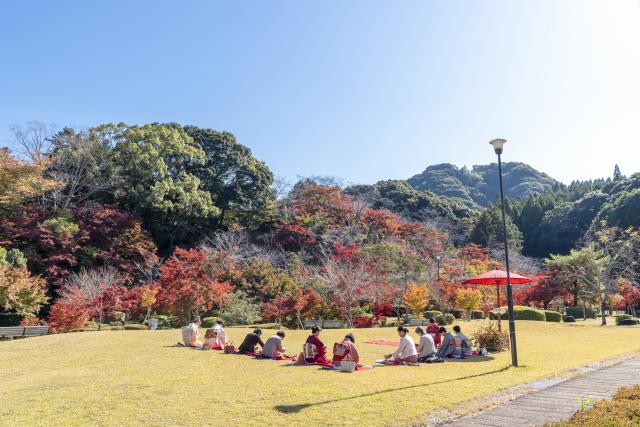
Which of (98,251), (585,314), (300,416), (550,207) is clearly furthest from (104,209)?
(550,207)

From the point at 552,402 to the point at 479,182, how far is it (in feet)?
373

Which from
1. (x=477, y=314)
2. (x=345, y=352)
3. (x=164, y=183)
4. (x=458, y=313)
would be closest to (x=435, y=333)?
(x=345, y=352)

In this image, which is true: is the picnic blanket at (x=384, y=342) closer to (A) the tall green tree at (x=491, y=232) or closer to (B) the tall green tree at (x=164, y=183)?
(B) the tall green tree at (x=164, y=183)

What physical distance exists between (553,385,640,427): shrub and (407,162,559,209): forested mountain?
316 ft

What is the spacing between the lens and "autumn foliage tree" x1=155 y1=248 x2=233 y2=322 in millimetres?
21453

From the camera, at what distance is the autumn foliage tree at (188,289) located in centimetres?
2145

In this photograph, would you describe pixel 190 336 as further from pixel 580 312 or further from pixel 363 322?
pixel 580 312

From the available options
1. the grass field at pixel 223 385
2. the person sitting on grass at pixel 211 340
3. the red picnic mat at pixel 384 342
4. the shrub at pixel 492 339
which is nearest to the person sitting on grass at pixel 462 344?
the grass field at pixel 223 385

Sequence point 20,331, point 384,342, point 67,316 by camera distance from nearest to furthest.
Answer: point 384,342, point 20,331, point 67,316

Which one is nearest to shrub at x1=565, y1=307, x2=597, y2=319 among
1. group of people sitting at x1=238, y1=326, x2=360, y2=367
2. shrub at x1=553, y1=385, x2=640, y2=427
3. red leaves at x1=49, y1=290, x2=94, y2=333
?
group of people sitting at x1=238, y1=326, x2=360, y2=367

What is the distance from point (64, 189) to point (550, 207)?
59.8 meters

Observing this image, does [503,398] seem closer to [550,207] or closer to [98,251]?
[98,251]

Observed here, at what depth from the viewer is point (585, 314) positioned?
32.2 metres

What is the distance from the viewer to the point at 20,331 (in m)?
17.6
